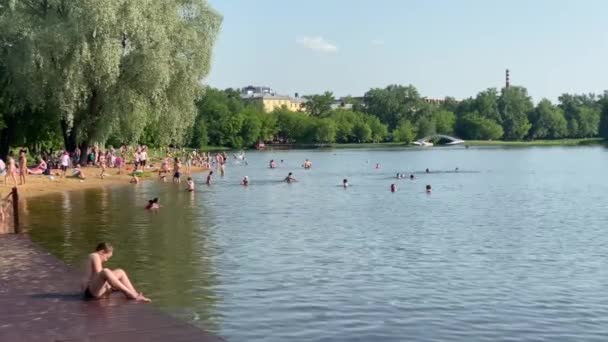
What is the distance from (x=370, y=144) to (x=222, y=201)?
157343 millimetres

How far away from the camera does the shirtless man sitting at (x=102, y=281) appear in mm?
12773

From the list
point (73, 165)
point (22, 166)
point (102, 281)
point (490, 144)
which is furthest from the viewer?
point (490, 144)

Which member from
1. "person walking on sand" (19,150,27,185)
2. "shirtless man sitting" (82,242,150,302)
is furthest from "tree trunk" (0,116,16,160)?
"shirtless man sitting" (82,242,150,302)

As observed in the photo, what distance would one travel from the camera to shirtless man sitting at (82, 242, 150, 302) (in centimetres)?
1277

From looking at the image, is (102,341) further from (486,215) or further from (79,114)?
(79,114)

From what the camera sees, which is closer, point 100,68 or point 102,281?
point 102,281

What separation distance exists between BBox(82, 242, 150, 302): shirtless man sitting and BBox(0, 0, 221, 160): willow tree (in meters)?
28.9

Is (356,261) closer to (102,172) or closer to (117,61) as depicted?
(117,61)

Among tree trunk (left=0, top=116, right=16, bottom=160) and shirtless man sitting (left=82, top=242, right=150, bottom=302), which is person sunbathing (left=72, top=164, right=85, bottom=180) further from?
shirtless man sitting (left=82, top=242, right=150, bottom=302)

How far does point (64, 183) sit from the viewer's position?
4062 centimetres

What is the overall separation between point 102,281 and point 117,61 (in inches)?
1162

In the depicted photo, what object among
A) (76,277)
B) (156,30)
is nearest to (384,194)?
(156,30)

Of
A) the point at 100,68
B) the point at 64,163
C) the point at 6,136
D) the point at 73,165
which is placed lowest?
the point at 73,165

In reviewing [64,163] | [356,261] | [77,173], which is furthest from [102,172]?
[356,261]
